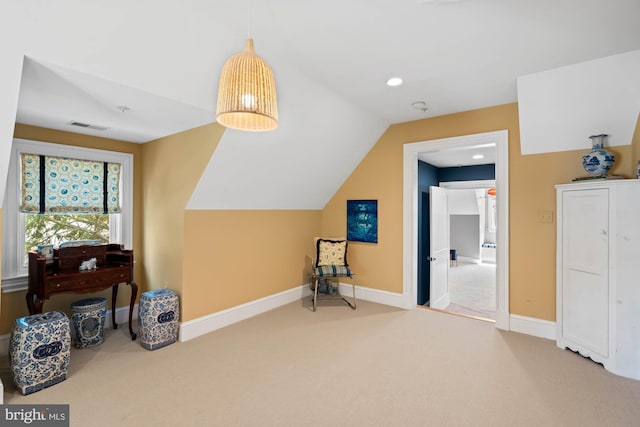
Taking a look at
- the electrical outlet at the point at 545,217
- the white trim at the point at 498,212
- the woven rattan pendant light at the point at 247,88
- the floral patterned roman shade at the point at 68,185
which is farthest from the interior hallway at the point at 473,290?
the floral patterned roman shade at the point at 68,185

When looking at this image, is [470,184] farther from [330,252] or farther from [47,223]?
[47,223]

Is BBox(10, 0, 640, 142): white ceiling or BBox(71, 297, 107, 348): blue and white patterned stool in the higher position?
BBox(10, 0, 640, 142): white ceiling

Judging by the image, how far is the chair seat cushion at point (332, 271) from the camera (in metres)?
4.05

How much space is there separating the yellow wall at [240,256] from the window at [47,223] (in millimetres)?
1113

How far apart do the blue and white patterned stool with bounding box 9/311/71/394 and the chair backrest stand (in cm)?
279

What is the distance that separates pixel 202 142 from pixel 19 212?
1.87 m

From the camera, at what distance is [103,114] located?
8.36 feet

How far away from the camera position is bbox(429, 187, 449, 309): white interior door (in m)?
4.45

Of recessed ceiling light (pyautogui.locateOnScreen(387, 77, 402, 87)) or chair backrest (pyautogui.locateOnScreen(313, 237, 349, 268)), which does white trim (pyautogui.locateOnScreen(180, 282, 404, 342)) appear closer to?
chair backrest (pyautogui.locateOnScreen(313, 237, 349, 268))

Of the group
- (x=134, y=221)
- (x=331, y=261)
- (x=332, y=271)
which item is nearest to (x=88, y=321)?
(x=134, y=221)

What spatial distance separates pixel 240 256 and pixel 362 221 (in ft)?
6.09

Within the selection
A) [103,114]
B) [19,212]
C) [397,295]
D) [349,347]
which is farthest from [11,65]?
[397,295]

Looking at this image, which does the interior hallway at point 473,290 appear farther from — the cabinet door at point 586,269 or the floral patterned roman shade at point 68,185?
the floral patterned roman shade at point 68,185

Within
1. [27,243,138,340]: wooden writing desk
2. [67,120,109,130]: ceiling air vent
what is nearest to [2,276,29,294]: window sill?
[27,243,138,340]: wooden writing desk
